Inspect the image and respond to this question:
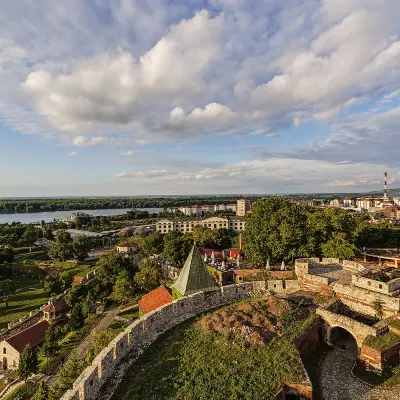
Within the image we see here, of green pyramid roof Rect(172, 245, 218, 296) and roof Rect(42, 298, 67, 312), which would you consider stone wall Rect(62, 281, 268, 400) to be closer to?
green pyramid roof Rect(172, 245, 218, 296)

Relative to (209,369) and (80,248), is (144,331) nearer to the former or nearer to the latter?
(209,369)

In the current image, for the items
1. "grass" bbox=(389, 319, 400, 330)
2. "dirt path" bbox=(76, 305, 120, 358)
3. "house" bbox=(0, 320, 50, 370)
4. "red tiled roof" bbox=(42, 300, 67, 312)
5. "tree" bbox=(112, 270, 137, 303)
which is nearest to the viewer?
"grass" bbox=(389, 319, 400, 330)

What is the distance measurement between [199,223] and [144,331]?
6672cm

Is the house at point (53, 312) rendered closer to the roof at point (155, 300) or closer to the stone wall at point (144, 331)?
the roof at point (155, 300)

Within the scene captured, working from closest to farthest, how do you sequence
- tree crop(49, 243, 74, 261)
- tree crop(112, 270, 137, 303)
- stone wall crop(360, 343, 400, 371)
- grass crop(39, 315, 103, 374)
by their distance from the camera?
stone wall crop(360, 343, 400, 371)
grass crop(39, 315, 103, 374)
tree crop(112, 270, 137, 303)
tree crop(49, 243, 74, 261)

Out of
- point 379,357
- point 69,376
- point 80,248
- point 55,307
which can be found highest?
point 379,357

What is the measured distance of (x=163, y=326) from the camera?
1215 centimetres

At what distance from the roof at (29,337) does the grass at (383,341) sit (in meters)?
21.2

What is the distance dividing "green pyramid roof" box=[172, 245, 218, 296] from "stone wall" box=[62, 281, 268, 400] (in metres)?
1.39

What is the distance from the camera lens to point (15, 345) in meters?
19.9

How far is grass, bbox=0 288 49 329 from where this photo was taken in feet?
93.9

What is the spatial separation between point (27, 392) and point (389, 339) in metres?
17.9

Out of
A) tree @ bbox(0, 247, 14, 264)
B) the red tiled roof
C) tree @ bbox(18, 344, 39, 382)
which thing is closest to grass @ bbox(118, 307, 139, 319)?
tree @ bbox(18, 344, 39, 382)

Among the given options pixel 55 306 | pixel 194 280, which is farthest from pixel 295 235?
pixel 55 306
